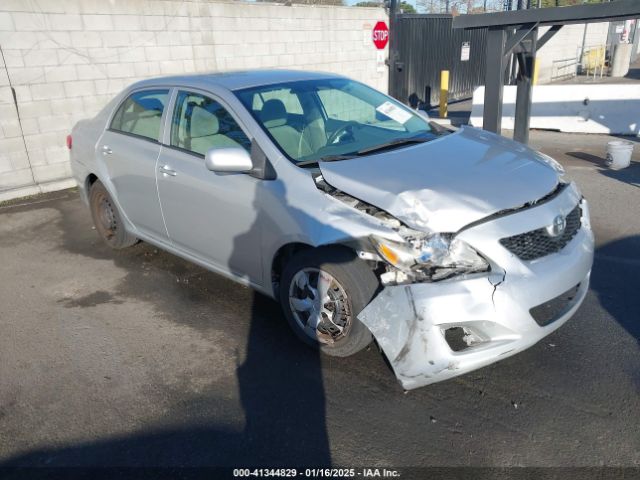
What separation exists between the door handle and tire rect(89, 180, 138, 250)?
Answer: 115 cm

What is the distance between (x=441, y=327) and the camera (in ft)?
9.30

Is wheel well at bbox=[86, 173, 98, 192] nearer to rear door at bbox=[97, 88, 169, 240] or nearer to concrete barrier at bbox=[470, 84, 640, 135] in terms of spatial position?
rear door at bbox=[97, 88, 169, 240]

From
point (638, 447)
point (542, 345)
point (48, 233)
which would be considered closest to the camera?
point (638, 447)

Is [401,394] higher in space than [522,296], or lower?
lower

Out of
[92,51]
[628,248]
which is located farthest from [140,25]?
[628,248]

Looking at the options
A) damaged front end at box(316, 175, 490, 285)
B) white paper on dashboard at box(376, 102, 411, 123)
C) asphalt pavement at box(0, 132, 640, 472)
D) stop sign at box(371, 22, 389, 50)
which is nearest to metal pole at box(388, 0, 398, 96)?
stop sign at box(371, 22, 389, 50)

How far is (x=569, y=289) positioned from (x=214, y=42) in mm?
8547

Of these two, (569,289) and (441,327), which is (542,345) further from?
(441,327)

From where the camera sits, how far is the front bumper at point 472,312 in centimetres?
282

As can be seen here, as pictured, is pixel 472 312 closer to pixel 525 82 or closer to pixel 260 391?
pixel 260 391

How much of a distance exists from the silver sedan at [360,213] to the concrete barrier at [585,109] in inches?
316

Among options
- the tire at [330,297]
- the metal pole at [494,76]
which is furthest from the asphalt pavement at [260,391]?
the metal pole at [494,76]

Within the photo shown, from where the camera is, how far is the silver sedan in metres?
2.90

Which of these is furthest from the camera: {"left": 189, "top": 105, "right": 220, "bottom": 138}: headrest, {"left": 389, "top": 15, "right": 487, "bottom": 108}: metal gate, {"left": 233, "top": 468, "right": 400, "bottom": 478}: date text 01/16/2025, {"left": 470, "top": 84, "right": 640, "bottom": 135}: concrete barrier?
{"left": 389, "top": 15, "right": 487, "bottom": 108}: metal gate
